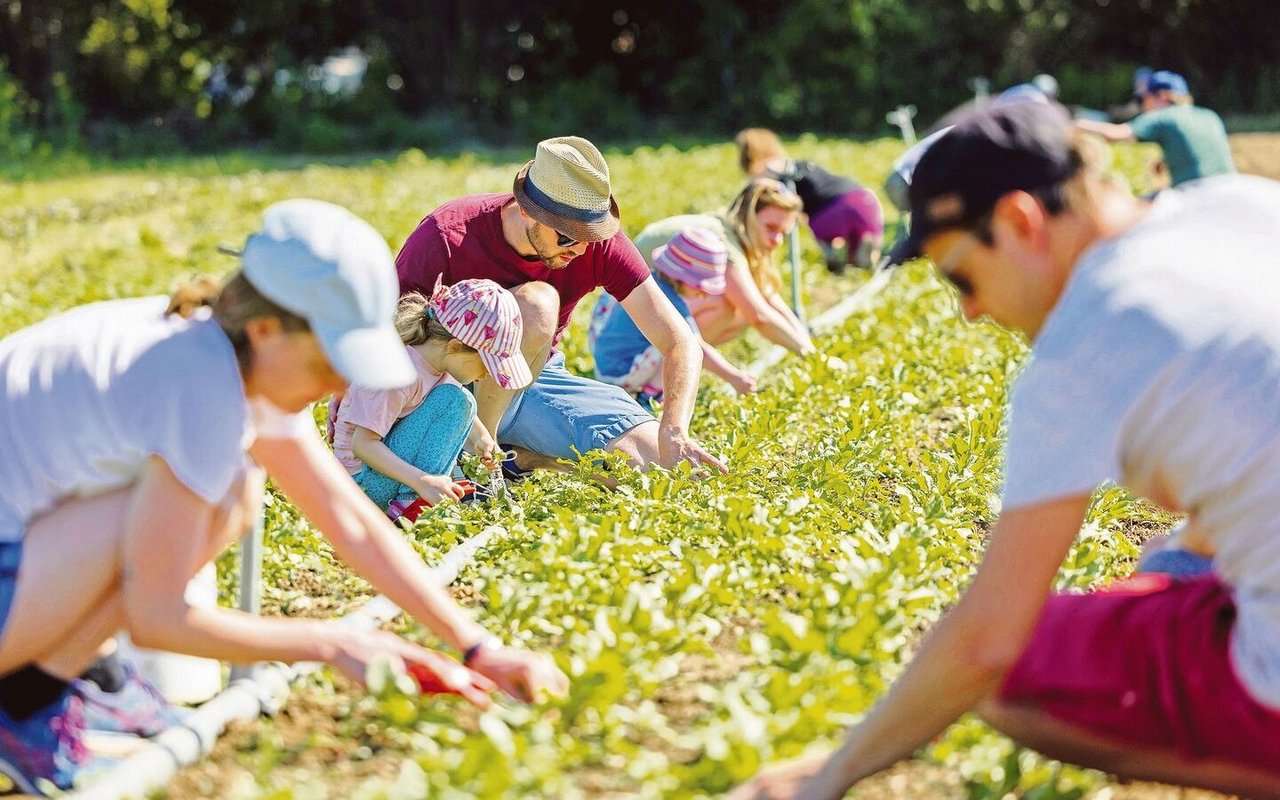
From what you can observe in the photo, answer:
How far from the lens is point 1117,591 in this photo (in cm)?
280

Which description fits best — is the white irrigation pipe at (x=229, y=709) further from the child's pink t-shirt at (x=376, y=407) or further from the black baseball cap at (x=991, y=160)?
the black baseball cap at (x=991, y=160)

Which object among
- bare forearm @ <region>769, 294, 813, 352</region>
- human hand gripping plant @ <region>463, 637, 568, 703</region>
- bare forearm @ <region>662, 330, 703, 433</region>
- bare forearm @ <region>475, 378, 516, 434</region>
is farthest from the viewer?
bare forearm @ <region>769, 294, 813, 352</region>

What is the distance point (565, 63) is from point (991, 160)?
106ft

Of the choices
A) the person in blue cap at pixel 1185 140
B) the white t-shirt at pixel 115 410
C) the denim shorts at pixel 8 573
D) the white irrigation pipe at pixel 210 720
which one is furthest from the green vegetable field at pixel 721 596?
the person in blue cap at pixel 1185 140

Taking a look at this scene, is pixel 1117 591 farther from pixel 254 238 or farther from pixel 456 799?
pixel 254 238

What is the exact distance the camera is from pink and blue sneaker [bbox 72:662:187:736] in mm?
2961

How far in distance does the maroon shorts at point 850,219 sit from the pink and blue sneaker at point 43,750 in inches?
314

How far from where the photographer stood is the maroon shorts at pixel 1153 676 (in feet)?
8.29

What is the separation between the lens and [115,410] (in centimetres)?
267

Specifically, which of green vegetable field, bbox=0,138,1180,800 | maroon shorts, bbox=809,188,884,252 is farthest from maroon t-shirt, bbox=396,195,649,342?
maroon shorts, bbox=809,188,884,252

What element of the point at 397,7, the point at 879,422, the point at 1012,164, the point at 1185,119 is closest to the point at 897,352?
the point at 879,422

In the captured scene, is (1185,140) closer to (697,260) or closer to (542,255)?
(697,260)

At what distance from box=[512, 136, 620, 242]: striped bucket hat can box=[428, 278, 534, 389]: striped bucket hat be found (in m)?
0.35

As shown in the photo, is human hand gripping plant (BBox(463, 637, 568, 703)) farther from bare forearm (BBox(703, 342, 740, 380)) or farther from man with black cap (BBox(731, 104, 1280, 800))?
bare forearm (BBox(703, 342, 740, 380))
